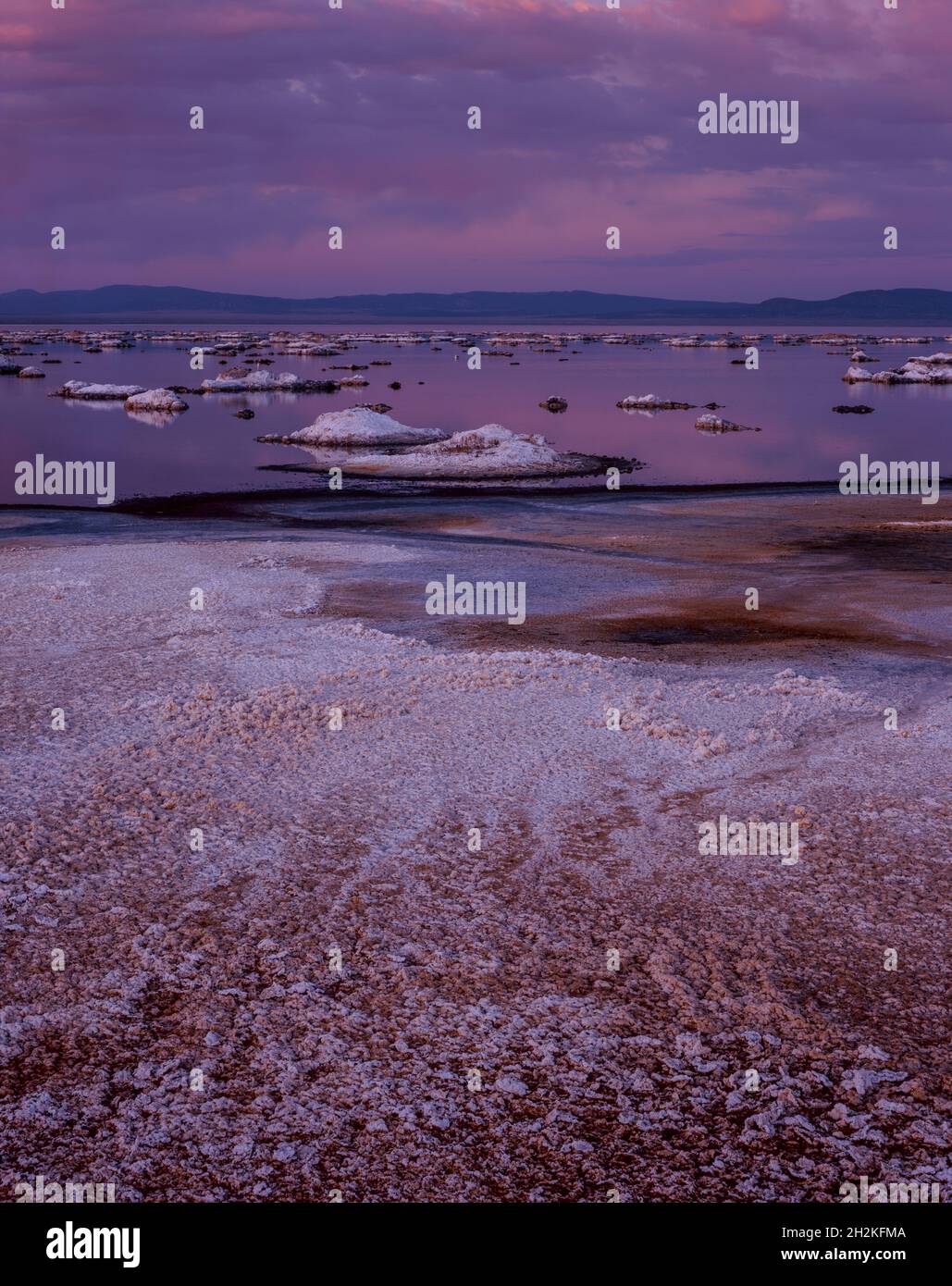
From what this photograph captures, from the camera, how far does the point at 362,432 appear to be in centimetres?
4112

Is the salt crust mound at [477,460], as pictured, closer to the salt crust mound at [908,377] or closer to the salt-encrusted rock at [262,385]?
the salt-encrusted rock at [262,385]

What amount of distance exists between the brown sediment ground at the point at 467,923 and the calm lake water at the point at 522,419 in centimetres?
2196

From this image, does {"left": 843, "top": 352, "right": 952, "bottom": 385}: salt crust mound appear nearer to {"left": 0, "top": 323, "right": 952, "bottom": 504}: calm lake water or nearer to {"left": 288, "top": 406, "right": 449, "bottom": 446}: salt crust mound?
{"left": 0, "top": 323, "right": 952, "bottom": 504}: calm lake water

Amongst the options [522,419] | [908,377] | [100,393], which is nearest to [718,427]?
[522,419]

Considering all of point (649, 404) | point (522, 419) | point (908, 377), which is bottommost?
point (522, 419)

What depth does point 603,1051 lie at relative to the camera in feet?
17.9

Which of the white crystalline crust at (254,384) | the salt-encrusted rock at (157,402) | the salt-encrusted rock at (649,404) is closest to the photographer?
the salt-encrusted rock at (157,402)

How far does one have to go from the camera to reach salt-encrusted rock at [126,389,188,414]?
53656 mm

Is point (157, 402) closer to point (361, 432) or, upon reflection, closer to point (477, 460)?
point (361, 432)

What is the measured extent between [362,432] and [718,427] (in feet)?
50.9

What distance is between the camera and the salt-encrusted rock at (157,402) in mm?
53656

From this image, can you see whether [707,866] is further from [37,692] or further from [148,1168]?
[37,692]

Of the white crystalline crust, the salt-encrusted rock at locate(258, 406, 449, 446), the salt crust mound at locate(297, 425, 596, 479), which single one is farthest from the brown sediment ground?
the white crystalline crust

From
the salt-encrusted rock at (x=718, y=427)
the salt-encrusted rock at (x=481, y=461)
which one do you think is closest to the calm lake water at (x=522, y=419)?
the salt-encrusted rock at (x=718, y=427)
